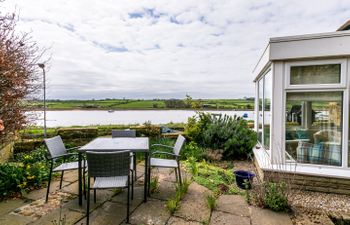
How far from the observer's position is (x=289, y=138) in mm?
3705

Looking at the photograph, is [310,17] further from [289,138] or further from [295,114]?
[289,138]

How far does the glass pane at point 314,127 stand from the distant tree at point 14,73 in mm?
4599

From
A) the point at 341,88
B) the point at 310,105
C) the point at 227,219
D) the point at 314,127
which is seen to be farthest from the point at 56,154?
the point at 341,88

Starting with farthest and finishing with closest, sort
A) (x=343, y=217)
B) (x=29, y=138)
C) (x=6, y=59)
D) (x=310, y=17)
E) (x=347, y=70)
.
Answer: (x=29, y=138)
(x=310, y=17)
(x=347, y=70)
(x=6, y=59)
(x=343, y=217)

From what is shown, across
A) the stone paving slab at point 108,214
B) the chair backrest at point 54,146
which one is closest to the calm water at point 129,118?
the chair backrest at point 54,146

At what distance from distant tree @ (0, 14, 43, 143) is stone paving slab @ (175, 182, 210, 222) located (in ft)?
9.73

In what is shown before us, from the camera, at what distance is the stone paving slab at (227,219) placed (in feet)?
7.56

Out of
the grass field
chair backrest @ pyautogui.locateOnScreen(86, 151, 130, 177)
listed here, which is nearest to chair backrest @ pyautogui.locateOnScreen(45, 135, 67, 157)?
chair backrest @ pyautogui.locateOnScreen(86, 151, 130, 177)

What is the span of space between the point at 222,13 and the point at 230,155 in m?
4.01

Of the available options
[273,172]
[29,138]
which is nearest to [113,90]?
[29,138]

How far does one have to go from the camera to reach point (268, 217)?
7.91 ft

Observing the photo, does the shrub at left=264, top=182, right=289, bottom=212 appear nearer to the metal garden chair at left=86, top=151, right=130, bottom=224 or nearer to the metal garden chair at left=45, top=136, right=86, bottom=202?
the metal garden chair at left=86, top=151, right=130, bottom=224

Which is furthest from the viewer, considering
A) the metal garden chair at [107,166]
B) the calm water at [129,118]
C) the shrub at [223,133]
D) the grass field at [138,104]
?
the grass field at [138,104]

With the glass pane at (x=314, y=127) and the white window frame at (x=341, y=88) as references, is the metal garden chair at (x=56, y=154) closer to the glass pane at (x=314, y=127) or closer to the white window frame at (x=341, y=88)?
the glass pane at (x=314, y=127)
